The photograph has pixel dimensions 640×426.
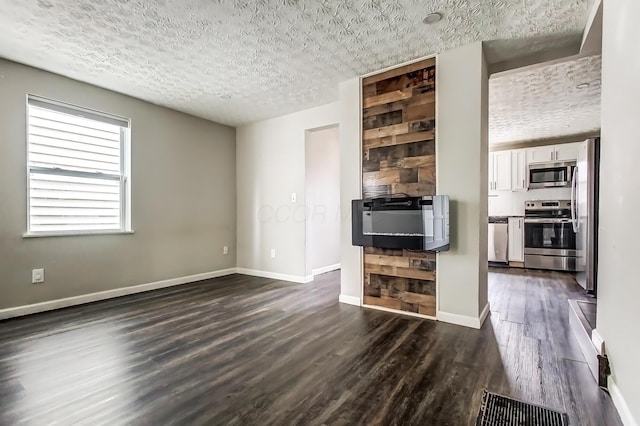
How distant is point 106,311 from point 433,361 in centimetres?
306

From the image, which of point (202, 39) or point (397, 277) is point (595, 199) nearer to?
point (397, 277)

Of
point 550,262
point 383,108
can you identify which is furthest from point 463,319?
point 550,262

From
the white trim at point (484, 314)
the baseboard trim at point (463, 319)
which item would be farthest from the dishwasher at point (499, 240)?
the baseboard trim at point (463, 319)

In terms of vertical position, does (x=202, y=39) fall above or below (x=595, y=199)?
above

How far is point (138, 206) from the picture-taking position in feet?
12.8

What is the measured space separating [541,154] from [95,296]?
23.2 ft

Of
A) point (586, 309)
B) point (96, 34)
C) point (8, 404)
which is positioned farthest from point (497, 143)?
point (8, 404)

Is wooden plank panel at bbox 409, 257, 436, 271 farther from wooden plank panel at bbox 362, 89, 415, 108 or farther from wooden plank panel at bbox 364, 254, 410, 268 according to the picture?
wooden plank panel at bbox 362, 89, 415, 108

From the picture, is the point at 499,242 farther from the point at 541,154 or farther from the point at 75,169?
the point at 75,169

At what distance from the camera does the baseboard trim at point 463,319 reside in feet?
8.72

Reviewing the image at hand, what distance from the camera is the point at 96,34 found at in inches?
96.7

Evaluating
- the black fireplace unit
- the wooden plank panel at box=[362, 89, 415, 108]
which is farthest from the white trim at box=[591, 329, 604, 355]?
the wooden plank panel at box=[362, 89, 415, 108]

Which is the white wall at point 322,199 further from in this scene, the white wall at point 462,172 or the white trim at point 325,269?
the white wall at point 462,172

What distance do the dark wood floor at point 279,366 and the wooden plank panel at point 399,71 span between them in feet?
7.62
